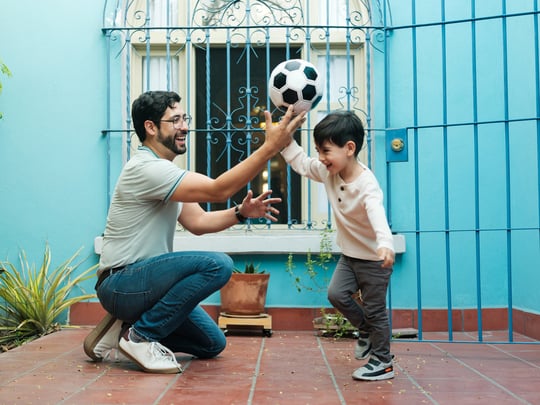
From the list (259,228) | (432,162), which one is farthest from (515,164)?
(259,228)

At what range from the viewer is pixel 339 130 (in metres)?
2.92

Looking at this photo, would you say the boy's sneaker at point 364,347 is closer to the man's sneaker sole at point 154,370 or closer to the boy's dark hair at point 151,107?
the man's sneaker sole at point 154,370

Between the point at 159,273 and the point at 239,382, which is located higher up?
the point at 159,273

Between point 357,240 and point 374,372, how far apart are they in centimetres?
59

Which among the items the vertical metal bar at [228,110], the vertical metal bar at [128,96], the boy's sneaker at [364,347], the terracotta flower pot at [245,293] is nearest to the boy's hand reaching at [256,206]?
the boy's sneaker at [364,347]

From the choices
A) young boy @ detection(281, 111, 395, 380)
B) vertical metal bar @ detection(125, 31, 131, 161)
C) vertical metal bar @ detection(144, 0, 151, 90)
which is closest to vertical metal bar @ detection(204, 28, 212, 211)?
vertical metal bar @ detection(144, 0, 151, 90)

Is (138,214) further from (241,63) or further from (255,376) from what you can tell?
(241,63)

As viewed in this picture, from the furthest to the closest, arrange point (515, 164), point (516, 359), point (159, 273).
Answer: point (515, 164) < point (516, 359) < point (159, 273)

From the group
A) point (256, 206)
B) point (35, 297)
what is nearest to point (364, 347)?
point (256, 206)

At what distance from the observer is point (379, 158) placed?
451cm

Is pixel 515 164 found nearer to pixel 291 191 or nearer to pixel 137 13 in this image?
pixel 291 191

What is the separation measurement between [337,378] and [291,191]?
1.94 metres

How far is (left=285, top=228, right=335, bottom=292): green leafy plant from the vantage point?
4.38 m

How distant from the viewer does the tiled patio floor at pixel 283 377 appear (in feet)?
8.41
